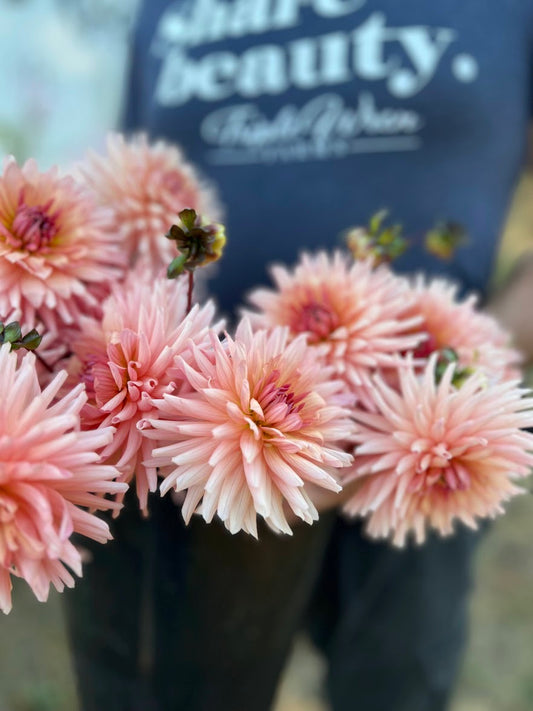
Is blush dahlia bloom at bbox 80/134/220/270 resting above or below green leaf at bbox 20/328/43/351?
above

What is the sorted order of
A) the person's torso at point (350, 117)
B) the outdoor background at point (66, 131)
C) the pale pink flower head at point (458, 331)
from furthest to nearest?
the outdoor background at point (66, 131) < the person's torso at point (350, 117) < the pale pink flower head at point (458, 331)

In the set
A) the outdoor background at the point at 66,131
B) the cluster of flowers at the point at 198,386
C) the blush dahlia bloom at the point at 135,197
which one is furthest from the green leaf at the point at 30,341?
the outdoor background at the point at 66,131

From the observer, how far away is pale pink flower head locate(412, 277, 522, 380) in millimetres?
284

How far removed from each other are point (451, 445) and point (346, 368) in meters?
0.05

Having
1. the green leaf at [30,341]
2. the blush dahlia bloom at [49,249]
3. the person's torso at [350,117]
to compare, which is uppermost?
the person's torso at [350,117]

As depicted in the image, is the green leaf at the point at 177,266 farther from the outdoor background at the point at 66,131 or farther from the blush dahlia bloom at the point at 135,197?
the outdoor background at the point at 66,131

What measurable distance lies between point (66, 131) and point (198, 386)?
3.14 feet

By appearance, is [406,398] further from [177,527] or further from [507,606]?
[507,606]

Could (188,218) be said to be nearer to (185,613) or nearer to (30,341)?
(30,341)

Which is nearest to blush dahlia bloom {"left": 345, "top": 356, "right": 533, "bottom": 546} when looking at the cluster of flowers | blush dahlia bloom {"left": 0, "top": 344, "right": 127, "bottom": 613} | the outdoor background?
the cluster of flowers

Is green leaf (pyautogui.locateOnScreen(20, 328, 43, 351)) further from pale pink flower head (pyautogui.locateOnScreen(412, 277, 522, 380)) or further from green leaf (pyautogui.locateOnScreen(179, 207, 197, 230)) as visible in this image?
pale pink flower head (pyautogui.locateOnScreen(412, 277, 522, 380))

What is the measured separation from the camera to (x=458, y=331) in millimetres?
298

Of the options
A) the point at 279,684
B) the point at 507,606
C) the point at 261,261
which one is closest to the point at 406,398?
the point at 279,684

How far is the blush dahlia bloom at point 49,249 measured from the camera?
239mm
